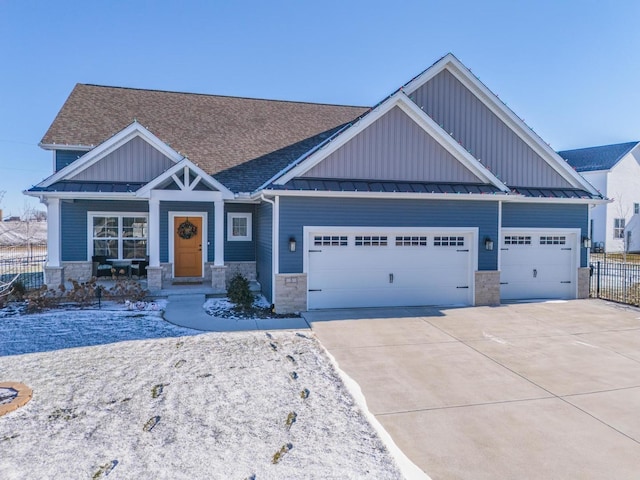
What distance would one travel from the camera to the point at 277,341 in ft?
26.3

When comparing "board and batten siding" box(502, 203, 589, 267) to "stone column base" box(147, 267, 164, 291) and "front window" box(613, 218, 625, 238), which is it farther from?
"front window" box(613, 218, 625, 238)

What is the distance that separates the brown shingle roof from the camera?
47.3ft

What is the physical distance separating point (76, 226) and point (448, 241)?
11.3 meters

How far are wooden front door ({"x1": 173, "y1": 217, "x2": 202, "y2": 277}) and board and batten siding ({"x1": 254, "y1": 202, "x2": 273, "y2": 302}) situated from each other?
75.8 inches

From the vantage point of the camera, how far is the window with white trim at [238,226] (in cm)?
1394

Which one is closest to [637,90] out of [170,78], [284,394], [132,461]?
[284,394]

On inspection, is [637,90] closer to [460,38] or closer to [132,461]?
[460,38]

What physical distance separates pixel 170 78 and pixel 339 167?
55.0ft

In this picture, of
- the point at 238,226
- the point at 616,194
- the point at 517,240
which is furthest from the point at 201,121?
the point at 616,194

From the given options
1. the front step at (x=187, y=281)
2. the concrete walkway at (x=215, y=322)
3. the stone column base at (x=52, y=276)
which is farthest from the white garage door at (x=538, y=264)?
the stone column base at (x=52, y=276)

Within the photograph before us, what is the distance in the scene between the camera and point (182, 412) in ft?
16.6

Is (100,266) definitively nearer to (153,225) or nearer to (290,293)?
(153,225)

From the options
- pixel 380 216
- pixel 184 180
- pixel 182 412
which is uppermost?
pixel 184 180

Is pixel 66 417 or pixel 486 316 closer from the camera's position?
pixel 66 417
